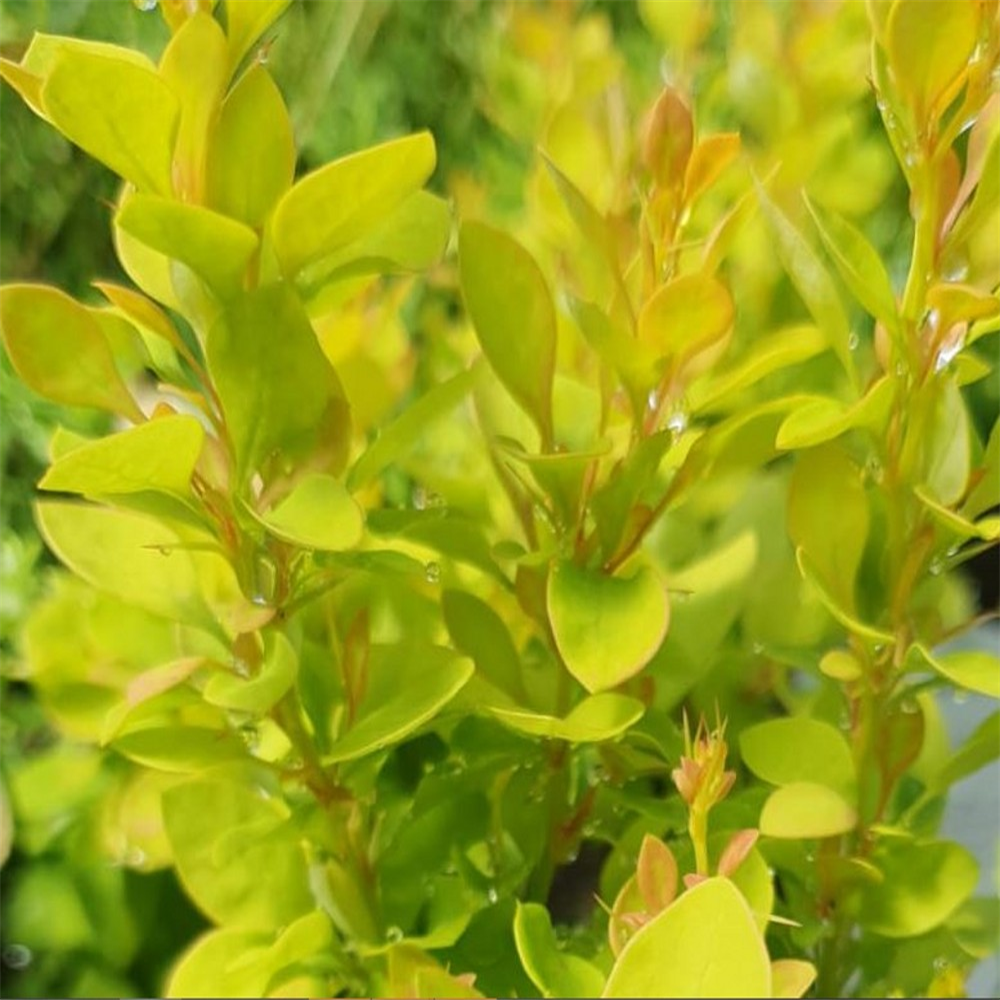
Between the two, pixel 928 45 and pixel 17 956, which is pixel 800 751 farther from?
pixel 17 956

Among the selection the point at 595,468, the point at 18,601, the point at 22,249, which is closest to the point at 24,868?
the point at 18,601

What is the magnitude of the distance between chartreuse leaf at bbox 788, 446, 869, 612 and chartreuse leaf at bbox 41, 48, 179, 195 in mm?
147

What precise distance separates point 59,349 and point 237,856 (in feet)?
0.42

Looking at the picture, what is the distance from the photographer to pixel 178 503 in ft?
0.85

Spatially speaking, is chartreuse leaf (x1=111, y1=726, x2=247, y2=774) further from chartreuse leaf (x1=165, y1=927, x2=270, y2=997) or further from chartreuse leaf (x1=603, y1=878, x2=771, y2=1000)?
chartreuse leaf (x1=603, y1=878, x2=771, y2=1000)

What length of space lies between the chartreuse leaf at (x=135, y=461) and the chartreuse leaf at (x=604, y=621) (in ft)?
0.25

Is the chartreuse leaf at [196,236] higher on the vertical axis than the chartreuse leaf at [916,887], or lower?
higher

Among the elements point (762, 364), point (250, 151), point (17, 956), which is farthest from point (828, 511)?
point (17, 956)

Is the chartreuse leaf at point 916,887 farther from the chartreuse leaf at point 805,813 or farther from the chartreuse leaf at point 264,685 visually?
the chartreuse leaf at point 264,685

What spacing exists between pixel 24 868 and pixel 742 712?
0.29 m

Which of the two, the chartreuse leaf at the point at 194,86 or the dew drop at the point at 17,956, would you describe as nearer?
the chartreuse leaf at the point at 194,86

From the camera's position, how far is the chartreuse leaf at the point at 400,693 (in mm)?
269

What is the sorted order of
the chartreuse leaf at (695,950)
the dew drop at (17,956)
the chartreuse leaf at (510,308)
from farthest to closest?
the dew drop at (17,956)
the chartreuse leaf at (510,308)
the chartreuse leaf at (695,950)

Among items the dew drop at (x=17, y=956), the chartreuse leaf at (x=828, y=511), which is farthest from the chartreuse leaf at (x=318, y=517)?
the dew drop at (x=17, y=956)
